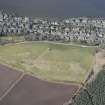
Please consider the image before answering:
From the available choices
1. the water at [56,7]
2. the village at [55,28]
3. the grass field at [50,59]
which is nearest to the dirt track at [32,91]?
the grass field at [50,59]

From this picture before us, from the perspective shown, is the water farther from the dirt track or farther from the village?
the dirt track

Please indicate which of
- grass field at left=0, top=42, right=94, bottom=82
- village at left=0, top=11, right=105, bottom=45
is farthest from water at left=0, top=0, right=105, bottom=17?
grass field at left=0, top=42, right=94, bottom=82

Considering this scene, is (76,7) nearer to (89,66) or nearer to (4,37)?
(4,37)

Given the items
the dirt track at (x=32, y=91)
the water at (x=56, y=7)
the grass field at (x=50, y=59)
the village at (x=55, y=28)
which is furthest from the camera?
the water at (x=56, y=7)

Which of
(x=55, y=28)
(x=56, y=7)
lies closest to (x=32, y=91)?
(x=55, y=28)

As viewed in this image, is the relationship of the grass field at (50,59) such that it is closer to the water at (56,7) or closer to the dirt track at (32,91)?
the dirt track at (32,91)

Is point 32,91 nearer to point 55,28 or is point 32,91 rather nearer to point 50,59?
point 50,59

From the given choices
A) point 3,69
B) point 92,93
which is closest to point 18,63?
point 3,69
